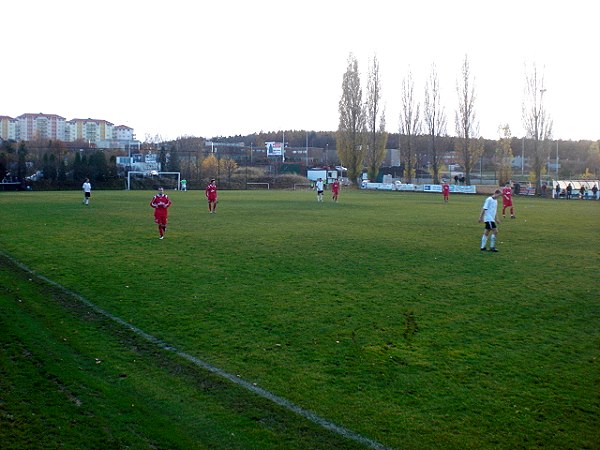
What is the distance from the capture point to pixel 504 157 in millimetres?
81438

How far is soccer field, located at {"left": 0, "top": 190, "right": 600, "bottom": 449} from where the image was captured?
20.3 feet

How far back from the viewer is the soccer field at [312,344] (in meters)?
6.18

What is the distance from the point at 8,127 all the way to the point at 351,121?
5516 inches

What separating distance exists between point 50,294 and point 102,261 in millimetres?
3679

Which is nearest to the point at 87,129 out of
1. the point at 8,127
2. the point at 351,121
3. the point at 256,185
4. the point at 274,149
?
the point at 8,127

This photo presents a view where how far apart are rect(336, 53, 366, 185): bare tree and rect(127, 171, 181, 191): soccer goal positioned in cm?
2212

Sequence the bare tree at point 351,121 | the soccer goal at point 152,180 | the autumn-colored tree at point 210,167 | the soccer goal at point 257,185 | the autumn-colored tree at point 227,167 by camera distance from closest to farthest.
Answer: the soccer goal at point 152,180, the bare tree at point 351,121, the soccer goal at point 257,185, the autumn-colored tree at point 210,167, the autumn-colored tree at point 227,167

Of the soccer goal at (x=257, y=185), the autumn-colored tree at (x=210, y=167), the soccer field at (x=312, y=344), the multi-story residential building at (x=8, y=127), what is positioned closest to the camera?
the soccer field at (x=312, y=344)

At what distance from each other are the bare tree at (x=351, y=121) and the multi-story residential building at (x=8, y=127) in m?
133

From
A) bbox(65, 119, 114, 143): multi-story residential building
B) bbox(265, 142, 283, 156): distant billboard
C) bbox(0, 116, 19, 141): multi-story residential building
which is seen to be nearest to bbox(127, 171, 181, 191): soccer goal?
bbox(265, 142, 283, 156): distant billboard

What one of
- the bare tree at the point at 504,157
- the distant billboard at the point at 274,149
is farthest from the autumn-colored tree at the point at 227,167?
the bare tree at the point at 504,157

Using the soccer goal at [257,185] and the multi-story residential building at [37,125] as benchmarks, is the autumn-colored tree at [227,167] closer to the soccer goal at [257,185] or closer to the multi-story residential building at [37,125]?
the soccer goal at [257,185]

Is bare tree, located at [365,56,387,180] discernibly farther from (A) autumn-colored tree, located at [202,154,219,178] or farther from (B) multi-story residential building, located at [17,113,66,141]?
(B) multi-story residential building, located at [17,113,66,141]

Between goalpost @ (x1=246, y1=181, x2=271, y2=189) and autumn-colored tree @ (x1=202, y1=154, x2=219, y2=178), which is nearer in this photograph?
goalpost @ (x1=246, y1=181, x2=271, y2=189)
